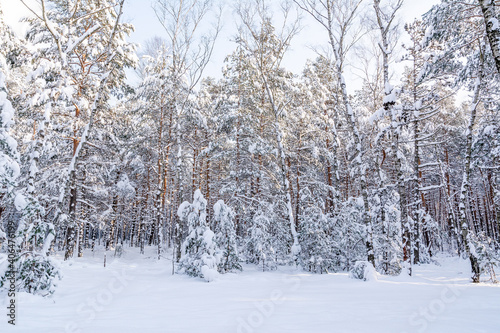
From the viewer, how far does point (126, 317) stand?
15.5 feet

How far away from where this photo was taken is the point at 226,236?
37.4 feet

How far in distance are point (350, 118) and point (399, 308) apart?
23.5 feet

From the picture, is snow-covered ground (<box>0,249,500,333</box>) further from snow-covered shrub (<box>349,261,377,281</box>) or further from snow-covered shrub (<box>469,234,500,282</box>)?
snow-covered shrub (<box>469,234,500,282</box>)

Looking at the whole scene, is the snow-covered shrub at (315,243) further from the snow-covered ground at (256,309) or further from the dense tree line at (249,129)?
the snow-covered ground at (256,309)

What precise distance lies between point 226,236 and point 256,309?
21.0 ft

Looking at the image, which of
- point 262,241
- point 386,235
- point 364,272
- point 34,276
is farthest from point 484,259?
point 34,276

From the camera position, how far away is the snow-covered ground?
402cm

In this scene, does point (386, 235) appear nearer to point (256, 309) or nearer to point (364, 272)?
point (364, 272)

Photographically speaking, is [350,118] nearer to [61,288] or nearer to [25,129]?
[61,288]

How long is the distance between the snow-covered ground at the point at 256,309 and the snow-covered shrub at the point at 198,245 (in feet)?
5.04

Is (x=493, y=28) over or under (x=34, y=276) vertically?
over

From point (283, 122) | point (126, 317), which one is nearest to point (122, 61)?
point (283, 122)

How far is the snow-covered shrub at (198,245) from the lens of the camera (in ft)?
31.2

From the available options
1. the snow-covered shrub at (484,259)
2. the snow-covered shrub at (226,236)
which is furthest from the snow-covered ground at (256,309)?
the snow-covered shrub at (484,259)
